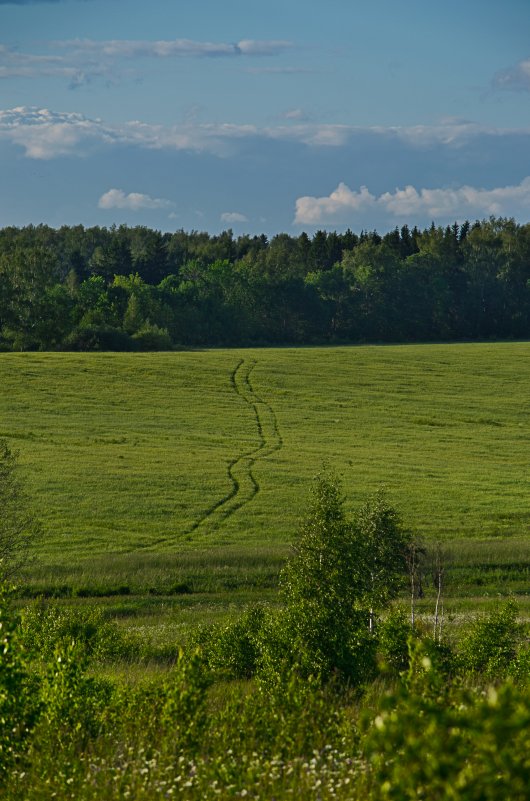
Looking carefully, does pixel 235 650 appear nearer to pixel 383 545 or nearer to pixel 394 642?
pixel 394 642

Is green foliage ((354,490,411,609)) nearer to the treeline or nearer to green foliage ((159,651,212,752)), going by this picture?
green foliage ((159,651,212,752))

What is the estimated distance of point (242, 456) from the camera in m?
72.6

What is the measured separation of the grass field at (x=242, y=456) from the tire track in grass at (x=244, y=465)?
195 mm

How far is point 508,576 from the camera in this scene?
43.8 metres

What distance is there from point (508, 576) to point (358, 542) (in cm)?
1689

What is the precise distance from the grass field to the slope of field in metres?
0.19

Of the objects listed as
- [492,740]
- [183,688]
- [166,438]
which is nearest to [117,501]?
[166,438]

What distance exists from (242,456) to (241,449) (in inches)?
105

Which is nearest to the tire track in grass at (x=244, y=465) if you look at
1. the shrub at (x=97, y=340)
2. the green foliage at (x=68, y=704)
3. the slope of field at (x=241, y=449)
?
the slope of field at (x=241, y=449)

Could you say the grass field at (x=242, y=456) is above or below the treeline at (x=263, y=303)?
below

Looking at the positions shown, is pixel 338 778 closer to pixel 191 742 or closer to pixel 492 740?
pixel 191 742

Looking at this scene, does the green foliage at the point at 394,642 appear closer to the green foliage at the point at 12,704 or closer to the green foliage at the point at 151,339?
the green foliage at the point at 12,704

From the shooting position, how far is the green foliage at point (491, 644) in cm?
2494

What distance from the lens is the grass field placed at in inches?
1801
